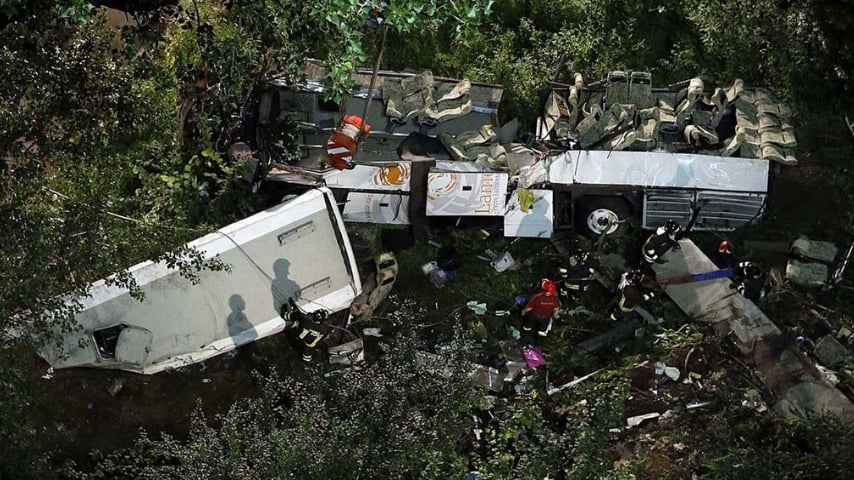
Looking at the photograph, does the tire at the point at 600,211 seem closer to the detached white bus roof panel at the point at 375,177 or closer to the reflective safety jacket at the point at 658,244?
→ the reflective safety jacket at the point at 658,244

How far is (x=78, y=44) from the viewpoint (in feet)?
30.6

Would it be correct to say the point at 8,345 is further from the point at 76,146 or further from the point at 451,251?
the point at 451,251

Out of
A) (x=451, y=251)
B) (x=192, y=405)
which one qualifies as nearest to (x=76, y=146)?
(x=192, y=405)

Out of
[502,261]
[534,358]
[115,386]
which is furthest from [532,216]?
[115,386]

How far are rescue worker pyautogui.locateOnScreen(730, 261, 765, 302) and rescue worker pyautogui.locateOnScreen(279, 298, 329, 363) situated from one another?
5.42 meters

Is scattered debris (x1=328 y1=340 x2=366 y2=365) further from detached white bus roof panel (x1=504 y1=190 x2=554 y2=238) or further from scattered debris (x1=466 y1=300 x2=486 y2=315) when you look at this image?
detached white bus roof panel (x1=504 y1=190 x2=554 y2=238)

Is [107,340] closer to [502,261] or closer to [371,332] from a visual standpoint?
[371,332]

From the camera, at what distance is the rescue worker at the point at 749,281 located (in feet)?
37.8

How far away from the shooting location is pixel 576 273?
1183cm

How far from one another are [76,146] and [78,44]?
1.08 m

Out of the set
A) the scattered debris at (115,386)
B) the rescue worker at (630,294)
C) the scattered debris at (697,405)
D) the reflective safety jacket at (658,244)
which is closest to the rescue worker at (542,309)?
the rescue worker at (630,294)

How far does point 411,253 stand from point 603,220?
2.64 m

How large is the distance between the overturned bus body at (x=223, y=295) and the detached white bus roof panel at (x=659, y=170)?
329 centimetres

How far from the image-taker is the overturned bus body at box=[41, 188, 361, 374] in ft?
33.8
